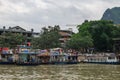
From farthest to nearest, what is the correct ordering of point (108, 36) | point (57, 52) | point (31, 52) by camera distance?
point (108, 36)
point (57, 52)
point (31, 52)

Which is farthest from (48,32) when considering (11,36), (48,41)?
(11,36)

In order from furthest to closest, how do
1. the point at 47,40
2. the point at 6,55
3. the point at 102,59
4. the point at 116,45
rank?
1. the point at 116,45
2. the point at 47,40
3. the point at 102,59
4. the point at 6,55

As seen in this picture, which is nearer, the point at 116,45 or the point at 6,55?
the point at 6,55

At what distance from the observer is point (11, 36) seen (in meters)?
80.1

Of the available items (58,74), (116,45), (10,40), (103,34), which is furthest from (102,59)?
(58,74)

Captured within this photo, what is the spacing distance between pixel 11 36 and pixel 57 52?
43.7 ft

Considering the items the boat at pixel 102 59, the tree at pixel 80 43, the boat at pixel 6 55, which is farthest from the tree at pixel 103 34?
the boat at pixel 6 55

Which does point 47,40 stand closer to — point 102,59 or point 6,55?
point 102,59

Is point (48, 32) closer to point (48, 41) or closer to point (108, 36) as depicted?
point (48, 41)

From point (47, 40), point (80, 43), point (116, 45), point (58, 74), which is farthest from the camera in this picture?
point (116, 45)

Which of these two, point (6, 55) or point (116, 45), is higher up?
point (116, 45)

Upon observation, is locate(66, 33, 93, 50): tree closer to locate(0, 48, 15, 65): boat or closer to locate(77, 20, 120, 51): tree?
locate(77, 20, 120, 51): tree

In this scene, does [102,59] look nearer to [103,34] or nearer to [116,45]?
[103,34]

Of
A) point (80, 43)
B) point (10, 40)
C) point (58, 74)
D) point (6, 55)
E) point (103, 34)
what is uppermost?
point (103, 34)
